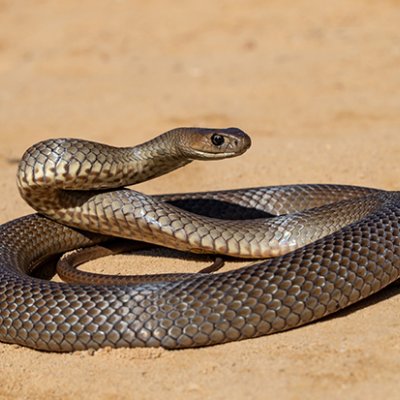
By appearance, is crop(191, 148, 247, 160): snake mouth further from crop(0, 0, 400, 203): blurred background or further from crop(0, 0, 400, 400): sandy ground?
crop(0, 0, 400, 203): blurred background

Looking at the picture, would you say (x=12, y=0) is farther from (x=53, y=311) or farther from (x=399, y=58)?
(x=53, y=311)

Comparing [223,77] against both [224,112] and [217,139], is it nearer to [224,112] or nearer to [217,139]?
[224,112]

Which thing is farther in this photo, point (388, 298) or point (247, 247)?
point (247, 247)

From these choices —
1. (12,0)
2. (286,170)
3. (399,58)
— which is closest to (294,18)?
(399,58)

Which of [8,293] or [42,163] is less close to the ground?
[42,163]

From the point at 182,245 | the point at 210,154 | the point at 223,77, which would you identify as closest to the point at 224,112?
the point at 223,77
